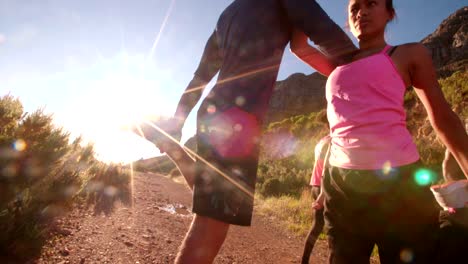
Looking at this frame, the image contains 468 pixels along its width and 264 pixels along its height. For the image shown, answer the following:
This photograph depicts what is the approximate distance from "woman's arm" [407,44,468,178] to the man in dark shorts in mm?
301

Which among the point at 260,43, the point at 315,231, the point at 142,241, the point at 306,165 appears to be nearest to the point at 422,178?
the point at 260,43

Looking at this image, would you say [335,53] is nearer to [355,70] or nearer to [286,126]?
[355,70]

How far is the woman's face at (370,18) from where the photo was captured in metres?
1.63

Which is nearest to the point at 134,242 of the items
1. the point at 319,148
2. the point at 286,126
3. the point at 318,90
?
the point at 319,148

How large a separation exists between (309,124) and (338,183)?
874 inches

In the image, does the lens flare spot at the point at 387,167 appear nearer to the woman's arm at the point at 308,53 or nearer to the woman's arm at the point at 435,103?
the woman's arm at the point at 435,103

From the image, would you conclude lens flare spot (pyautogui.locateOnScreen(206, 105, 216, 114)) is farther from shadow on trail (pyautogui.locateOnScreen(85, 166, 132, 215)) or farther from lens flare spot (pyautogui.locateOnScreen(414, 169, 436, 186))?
shadow on trail (pyautogui.locateOnScreen(85, 166, 132, 215))

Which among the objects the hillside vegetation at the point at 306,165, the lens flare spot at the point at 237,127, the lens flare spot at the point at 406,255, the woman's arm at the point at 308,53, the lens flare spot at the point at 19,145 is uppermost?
the lens flare spot at the point at 19,145

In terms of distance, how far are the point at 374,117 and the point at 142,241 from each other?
3.80 m

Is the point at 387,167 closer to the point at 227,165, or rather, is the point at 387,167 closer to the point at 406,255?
the point at 406,255

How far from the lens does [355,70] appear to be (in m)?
1.49

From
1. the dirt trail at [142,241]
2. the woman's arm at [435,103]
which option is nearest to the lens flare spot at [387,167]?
the woman's arm at [435,103]

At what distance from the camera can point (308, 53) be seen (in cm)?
172

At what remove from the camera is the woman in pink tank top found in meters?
1.34
